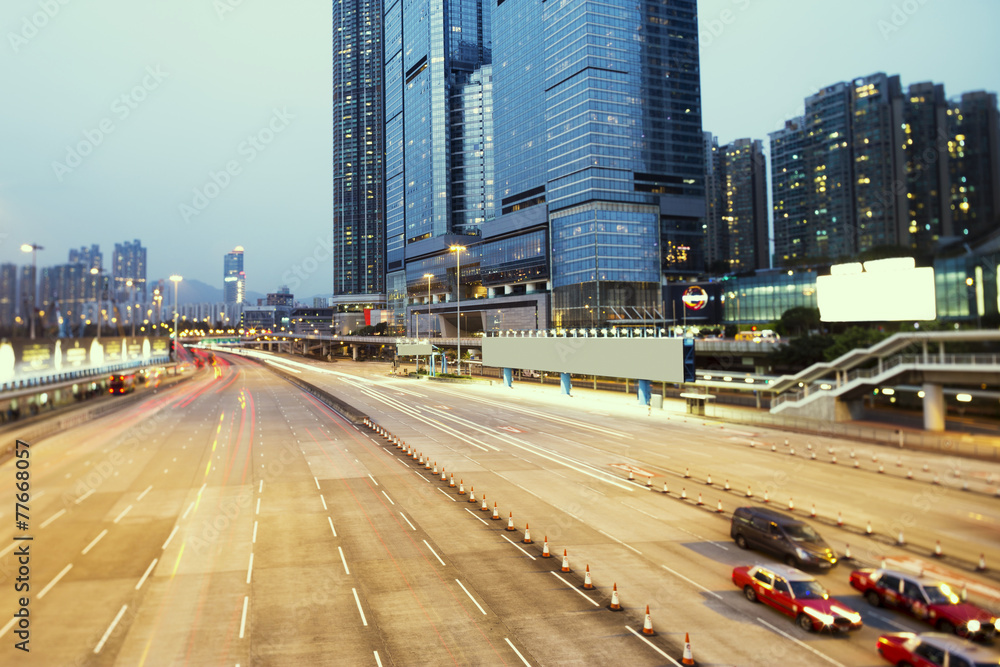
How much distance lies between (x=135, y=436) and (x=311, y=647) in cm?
4172

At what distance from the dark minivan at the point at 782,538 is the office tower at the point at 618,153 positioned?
110330 mm

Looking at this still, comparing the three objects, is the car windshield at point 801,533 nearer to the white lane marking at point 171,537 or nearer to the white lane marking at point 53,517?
the white lane marking at point 171,537

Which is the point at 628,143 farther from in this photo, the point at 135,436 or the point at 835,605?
the point at 835,605

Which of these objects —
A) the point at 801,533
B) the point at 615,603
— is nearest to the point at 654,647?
the point at 615,603

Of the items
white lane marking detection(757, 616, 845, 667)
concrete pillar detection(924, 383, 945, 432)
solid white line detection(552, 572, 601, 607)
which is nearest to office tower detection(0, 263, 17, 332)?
solid white line detection(552, 572, 601, 607)

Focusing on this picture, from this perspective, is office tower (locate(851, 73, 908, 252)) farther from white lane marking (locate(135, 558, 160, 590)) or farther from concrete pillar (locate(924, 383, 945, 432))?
white lane marking (locate(135, 558, 160, 590))

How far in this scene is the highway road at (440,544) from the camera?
15.8 m

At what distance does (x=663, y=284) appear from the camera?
13962cm

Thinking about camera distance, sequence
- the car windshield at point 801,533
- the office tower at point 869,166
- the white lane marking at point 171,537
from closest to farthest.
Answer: the car windshield at point 801,533 < the white lane marking at point 171,537 < the office tower at point 869,166

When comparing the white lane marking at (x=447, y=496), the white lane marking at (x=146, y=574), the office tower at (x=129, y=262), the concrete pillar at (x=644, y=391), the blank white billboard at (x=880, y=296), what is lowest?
the white lane marking at (x=447, y=496)

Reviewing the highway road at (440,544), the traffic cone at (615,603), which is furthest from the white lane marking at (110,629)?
the traffic cone at (615,603)

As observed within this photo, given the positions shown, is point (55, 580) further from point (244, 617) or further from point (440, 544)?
point (440, 544)

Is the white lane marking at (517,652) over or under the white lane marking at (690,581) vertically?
over

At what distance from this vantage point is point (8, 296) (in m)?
36.0
